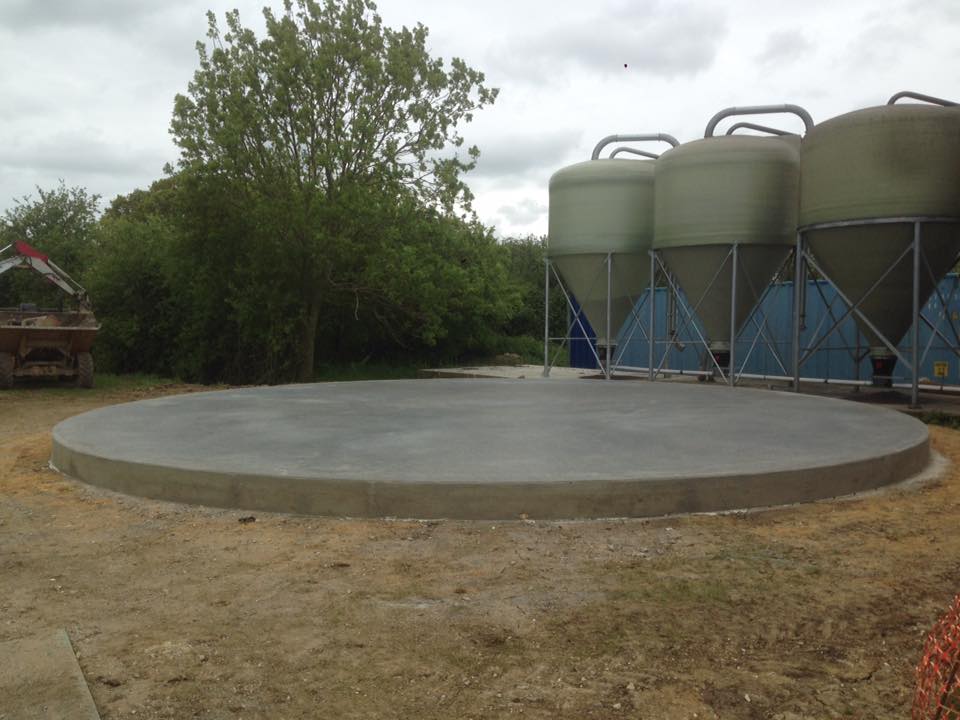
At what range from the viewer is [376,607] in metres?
3.57

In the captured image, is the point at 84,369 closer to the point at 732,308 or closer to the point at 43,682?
the point at 732,308

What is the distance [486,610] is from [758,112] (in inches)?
523

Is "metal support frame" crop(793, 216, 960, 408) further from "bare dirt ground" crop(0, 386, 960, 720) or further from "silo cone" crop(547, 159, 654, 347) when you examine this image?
"bare dirt ground" crop(0, 386, 960, 720)

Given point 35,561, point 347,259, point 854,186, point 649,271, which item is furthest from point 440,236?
point 35,561

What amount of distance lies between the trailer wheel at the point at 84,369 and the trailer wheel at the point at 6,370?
1.21 m

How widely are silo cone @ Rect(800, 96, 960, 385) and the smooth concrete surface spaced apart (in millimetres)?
11444

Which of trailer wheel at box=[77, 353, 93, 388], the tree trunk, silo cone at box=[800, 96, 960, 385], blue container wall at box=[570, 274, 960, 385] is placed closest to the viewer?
silo cone at box=[800, 96, 960, 385]

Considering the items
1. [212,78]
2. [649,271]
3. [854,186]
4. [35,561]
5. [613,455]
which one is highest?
[212,78]

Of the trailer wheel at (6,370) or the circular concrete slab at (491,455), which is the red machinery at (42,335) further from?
the circular concrete slab at (491,455)

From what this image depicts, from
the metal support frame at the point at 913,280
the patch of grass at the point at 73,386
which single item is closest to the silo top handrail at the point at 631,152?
the metal support frame at the point at 913,280

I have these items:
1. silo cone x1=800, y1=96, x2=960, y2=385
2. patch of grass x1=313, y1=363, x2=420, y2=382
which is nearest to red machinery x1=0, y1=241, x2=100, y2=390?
patch of grass x1=313, y1=363, x2=420, y2=382

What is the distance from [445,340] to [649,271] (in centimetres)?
796

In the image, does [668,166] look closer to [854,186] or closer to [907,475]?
[854,186]

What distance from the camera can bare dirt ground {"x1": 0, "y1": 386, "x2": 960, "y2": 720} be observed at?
2.75 m
